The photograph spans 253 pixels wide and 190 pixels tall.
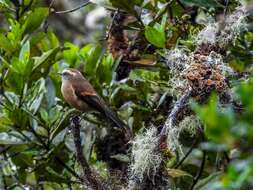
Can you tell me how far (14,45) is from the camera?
372 cm

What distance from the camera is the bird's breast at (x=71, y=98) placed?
3789 mm

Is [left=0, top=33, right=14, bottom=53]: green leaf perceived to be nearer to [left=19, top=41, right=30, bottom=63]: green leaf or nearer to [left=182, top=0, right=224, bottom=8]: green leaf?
[left=19, top=41, right=30, bottom=63]: green leaf

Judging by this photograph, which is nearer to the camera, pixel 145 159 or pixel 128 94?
pixel 145 159

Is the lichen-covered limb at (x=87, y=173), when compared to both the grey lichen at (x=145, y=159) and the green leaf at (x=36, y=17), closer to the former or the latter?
the grey lichen at (x=145, y=159)

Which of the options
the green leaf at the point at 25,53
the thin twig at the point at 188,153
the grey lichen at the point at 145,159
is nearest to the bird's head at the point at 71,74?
the green leaf at the point at 25,53

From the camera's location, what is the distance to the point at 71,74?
151 inches

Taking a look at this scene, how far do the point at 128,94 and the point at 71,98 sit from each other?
1.06 feet

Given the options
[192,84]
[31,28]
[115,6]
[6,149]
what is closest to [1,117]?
[6,149]

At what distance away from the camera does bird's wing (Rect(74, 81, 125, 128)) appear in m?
3.54

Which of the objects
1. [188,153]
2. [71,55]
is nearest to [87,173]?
[188,153]

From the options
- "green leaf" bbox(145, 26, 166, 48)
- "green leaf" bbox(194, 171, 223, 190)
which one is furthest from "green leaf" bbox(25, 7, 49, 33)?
"green leaf" bbox(194, 171, 223, 190)

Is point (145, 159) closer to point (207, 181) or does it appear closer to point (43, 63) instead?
point (207, 181)

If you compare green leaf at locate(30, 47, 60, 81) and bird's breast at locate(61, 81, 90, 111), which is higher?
green leaf at locate(30, 47, 60, 81)

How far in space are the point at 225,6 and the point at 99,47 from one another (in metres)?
0.78
